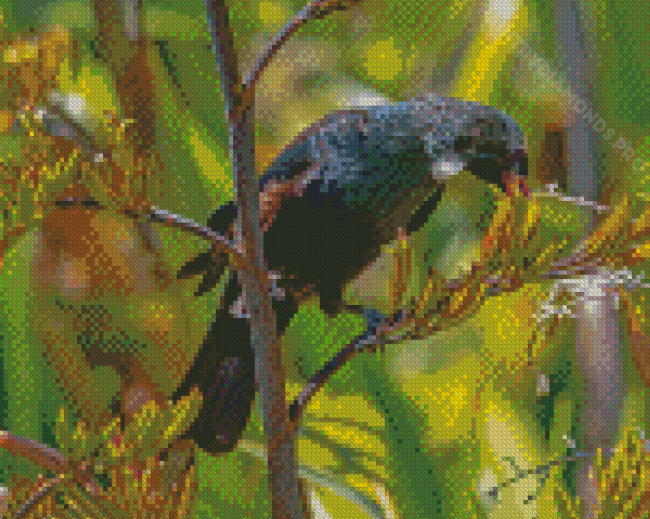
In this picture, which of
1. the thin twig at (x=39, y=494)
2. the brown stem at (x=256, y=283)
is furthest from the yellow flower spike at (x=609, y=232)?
the thin twig at (x=39, y=494)

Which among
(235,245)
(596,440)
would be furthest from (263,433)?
(596,440)

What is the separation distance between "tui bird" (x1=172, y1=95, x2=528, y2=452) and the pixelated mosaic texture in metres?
0.01

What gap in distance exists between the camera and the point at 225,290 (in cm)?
65

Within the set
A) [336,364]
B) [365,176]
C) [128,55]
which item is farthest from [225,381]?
[128,55]

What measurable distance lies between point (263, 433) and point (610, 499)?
274mm

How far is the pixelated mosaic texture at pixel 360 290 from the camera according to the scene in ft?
2.09

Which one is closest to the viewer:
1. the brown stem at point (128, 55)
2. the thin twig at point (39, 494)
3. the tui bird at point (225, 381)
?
the thin twig at point (39, 494)

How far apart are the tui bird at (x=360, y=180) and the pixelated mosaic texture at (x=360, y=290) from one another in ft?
0.04

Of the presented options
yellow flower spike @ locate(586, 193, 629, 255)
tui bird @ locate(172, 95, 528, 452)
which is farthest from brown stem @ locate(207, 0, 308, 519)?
yellow flower spike @ locate(586, 193, 629, 255)

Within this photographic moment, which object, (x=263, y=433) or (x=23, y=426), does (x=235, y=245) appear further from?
(x=23, y=426)

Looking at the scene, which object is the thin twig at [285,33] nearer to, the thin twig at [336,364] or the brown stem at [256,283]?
the brown stem at [256,283]

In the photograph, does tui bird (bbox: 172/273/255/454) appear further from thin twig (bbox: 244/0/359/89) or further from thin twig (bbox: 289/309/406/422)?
thin twig (bbox: 244/0/359/89)

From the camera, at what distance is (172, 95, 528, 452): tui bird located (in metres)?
0.66

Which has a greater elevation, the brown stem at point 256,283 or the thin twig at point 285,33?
the thin twig at point 285,33
